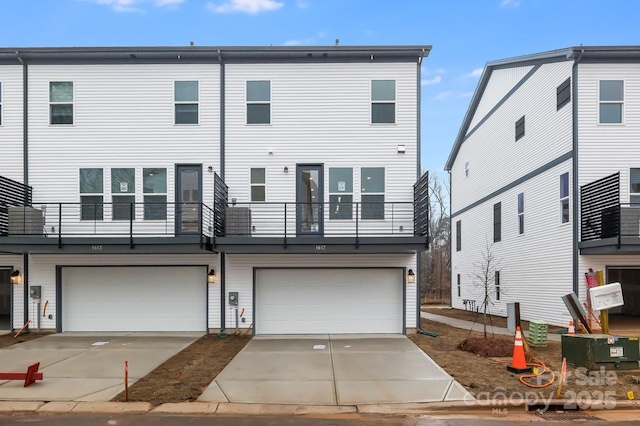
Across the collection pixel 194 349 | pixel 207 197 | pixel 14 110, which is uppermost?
pixel 14 110

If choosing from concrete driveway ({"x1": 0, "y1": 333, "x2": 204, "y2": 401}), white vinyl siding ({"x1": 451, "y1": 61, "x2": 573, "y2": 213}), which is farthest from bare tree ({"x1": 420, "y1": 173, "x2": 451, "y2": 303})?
concrete driveway ({"x1": 0, "y1": 333, "x2": 204, "y2": 401})

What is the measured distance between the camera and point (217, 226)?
498 inches

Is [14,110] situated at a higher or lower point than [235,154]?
Answer: higher

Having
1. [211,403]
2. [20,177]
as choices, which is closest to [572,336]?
[211,403]

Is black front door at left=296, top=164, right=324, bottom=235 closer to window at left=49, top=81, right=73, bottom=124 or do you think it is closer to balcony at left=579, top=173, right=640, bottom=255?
window at left=49, top=81, right=73, bottom=124

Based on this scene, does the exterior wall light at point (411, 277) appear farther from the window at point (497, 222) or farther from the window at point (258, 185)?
the window at point (497, 222)

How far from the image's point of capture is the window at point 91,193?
44.2 ft

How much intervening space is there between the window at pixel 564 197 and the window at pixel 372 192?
6230 millimetres

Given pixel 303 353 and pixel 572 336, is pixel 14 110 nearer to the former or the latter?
pixel 303 353

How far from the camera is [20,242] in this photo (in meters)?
12.1

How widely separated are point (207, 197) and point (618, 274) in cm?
1708

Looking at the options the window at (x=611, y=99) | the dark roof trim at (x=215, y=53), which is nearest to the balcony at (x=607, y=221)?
the window at (x=611, y=99)


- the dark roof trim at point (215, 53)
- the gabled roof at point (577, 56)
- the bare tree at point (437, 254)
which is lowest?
the bare tree at point (437, 254)

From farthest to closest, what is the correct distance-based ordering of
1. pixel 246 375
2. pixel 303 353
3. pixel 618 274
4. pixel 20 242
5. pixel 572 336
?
pixel 618 274
pixel 20 242
pixel 303 353
pixel 572 336
pixel 246 375
